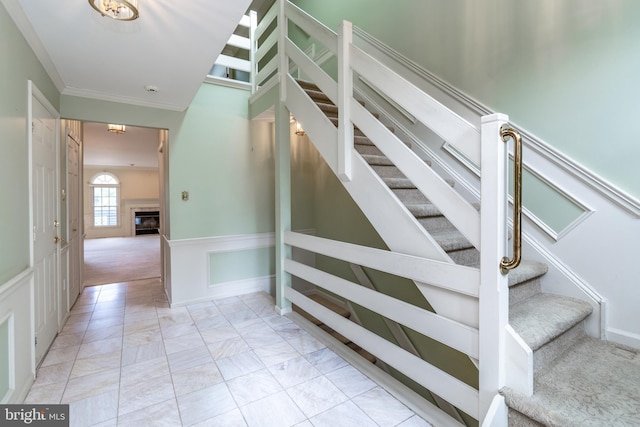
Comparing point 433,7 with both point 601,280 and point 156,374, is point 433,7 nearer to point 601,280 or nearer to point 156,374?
point 601,280

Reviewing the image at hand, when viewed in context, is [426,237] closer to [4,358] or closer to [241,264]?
[4,358]

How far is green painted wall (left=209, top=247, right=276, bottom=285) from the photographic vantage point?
12.4 feet

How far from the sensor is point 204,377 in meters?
2.09

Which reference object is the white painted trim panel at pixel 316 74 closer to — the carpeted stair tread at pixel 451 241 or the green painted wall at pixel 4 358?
the carpeted stair tread at pixel 451 241

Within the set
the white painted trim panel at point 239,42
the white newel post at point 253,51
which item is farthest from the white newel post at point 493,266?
the white painted trim panel at point 239,42

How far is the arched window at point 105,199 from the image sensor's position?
35.1 feet

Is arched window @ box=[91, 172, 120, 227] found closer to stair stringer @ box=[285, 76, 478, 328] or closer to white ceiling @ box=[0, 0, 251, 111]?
white ceiling @ box=[0, 0, 251, 111]

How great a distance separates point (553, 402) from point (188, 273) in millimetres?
3500

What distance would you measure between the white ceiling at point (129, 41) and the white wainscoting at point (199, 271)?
1785 mm

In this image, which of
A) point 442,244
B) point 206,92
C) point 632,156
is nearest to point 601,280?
point 632,156

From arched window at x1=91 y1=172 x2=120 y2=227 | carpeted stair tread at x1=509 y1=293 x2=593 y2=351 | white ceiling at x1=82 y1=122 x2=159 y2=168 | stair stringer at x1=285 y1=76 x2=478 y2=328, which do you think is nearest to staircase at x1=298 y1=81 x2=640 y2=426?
carpeted stair tread at x1=509 y1=293 x2=593 y2=351

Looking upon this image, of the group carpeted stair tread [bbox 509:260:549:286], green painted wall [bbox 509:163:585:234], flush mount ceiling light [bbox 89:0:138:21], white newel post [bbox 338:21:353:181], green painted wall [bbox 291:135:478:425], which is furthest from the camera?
green painted wall [bbox 291:135:478:425]

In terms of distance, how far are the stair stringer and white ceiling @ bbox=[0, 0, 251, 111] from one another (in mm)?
1023

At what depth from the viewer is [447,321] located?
62.3 inches
